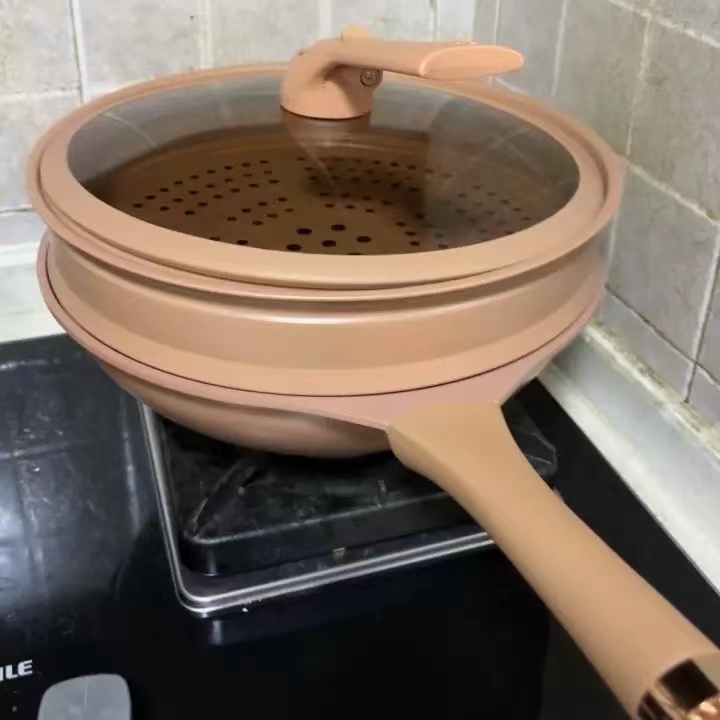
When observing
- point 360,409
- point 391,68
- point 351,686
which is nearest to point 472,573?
point 351,686

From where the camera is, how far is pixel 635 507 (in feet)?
2.28

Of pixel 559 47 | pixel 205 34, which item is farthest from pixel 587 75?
pixel 205 34

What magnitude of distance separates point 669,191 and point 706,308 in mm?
83

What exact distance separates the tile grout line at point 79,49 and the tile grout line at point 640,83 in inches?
17.2

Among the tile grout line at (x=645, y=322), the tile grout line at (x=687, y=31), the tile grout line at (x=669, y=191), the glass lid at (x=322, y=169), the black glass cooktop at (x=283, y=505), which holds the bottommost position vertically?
the black glass cooktop at (x=283, y=505)

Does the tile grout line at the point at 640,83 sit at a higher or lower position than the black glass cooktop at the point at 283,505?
higher

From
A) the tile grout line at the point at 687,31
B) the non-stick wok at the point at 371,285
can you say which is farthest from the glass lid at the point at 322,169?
the tile grout line at the point at 687,31

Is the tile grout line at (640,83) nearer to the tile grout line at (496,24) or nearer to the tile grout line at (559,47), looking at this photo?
the tile grout line at (559,47)

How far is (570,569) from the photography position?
1.21ft

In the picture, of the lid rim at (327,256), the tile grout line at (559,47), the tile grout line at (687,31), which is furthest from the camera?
the tile grout line at (559,47)

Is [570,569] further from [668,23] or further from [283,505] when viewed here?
[668,23]

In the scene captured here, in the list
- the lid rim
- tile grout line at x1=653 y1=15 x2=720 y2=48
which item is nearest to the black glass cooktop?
the lid rim

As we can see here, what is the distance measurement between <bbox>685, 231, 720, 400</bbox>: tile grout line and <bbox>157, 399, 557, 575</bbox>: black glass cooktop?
186mm

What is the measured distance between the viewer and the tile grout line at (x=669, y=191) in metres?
0.63
